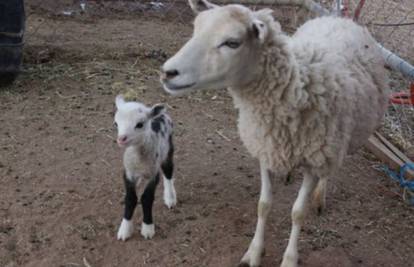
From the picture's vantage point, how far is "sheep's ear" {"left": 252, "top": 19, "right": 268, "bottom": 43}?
2.58 metres

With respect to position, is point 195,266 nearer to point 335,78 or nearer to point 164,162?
point 164,162

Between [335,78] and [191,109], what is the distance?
2.20 m

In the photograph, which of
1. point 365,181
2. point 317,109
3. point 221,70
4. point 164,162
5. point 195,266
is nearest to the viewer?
point 221,70

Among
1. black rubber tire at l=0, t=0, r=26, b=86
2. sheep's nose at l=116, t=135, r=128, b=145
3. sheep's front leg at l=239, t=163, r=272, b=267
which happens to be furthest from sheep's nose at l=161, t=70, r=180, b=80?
black rubber tire at l=0, t=0, r=26, b=86

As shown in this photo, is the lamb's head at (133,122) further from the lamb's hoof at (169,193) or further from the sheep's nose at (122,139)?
the lamb's hoof at (169,193)

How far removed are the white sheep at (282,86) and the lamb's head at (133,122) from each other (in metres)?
0.48

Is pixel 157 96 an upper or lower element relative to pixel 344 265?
lower

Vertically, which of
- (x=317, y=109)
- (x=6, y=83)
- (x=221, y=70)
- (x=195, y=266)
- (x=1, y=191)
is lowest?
(x=6, y=83)

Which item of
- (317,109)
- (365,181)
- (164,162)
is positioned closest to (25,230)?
(164,162)

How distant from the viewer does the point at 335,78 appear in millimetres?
2986

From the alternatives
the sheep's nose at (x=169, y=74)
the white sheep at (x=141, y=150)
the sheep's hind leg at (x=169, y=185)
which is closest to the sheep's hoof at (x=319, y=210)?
the sheep's hind leg at (x=169, y=185)

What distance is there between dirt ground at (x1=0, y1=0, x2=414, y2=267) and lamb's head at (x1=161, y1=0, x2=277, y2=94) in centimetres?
111

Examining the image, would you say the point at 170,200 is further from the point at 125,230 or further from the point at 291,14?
the point at 291,14

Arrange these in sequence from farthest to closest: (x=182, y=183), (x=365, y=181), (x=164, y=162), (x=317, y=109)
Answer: (x=365, y=181) < (x=182, y=183) < (x=164, y=162) < (x=317, y=109)
